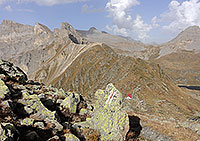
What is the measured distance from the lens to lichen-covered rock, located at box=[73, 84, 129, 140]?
11836 mm

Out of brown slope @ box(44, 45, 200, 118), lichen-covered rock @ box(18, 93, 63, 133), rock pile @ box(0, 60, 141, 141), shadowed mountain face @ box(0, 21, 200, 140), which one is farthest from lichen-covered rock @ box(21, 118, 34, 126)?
brown slope @ box(44, 45, 200, 118)

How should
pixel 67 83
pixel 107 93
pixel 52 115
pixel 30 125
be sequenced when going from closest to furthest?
pixel 30 125, pixel 52 115, pixel 107 93, pixel 67 83

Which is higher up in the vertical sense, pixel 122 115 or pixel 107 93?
pixel 107 93

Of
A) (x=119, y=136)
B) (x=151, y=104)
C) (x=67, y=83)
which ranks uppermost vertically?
(x=119, y=136)

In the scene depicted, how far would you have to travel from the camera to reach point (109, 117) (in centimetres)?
1214

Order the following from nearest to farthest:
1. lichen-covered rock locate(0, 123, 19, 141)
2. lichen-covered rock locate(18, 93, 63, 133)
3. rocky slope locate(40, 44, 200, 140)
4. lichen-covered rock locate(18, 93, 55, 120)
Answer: lichen-covered rock locate(0, 123, 19, 141) < lichen-covered rock locate(18, 93, 63, 133) < lichen-covered rock locate(18, 93, 55, 120) < rocky slope locate(40, 44, 200, 140)

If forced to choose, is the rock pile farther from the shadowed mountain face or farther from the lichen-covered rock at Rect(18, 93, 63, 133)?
the shadowed mountain face

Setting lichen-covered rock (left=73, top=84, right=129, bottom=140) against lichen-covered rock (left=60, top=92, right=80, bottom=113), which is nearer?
lichen-covered rock (left=73, top=84, right=129, bottom=140)

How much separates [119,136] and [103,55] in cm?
7189

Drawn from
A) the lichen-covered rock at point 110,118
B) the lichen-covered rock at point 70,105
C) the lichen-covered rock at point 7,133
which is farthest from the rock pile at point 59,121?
the lichen-covered rock at point 70,105

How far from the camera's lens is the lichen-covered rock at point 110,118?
11.8 metres

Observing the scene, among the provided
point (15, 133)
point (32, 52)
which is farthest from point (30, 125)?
point (32, 52)

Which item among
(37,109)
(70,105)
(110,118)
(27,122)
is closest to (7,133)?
(27,122)

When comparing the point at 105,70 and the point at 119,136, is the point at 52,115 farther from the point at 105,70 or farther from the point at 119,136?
the point at 105,70
